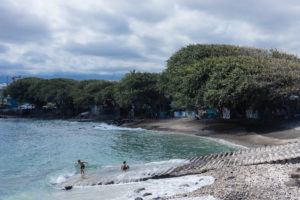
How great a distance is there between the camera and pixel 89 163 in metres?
22.8

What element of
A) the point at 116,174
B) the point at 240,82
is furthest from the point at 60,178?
the point at 240,82

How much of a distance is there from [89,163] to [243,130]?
61.3ft

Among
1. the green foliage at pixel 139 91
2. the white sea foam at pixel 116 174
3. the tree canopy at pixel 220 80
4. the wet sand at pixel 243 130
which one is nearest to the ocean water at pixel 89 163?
the white sea foam at pixel 116 174

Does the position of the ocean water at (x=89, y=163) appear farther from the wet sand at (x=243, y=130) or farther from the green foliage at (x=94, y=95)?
the green foliage at (x=94, y=95)

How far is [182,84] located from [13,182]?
23.7 m

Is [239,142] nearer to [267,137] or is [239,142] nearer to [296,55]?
[267,137]

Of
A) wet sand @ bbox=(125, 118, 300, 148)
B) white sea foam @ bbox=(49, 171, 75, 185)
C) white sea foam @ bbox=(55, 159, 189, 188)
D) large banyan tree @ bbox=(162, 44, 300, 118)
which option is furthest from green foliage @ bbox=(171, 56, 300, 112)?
white sea foam @ bbox=(49, 171, 75, 185)

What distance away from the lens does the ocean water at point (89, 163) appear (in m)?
15.5

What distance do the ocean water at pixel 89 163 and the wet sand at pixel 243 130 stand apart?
2729 mm

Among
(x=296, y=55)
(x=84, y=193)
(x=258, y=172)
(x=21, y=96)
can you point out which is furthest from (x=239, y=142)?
(x=21, y=96)

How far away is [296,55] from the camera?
44562 mm

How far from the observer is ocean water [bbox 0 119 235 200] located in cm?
1552

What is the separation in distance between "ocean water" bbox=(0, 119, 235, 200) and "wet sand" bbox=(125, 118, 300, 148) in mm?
2729

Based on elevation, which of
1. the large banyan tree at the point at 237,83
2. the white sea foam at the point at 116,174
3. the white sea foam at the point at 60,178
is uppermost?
the large banyan tree at the point at 237,83
